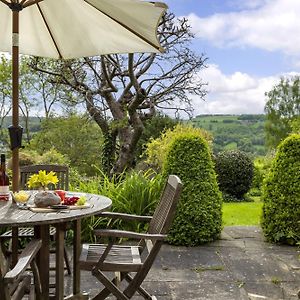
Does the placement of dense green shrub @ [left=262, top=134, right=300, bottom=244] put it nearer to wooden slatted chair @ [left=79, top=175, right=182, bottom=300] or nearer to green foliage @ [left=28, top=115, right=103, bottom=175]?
wooden slatted chair @ [left=79, top=175, right=182, bottom=300]

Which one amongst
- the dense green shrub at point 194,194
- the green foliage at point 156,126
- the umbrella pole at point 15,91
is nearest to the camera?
the umbrella pole at point 15,91

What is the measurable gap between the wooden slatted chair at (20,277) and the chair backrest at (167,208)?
0.82m

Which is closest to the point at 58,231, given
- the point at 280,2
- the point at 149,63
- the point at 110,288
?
the point at 110,288

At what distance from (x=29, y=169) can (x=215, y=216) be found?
2312 mm

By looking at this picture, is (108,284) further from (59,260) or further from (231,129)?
(231,129)

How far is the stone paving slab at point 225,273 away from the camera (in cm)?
373

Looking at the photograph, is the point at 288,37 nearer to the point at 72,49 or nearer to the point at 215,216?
the point at 215,216

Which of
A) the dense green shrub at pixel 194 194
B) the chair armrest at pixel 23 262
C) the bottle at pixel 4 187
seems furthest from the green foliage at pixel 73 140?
the chair armrest at pixel 23 262

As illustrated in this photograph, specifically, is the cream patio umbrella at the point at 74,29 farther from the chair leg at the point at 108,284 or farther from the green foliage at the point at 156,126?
the green foliage at the point at 156,126

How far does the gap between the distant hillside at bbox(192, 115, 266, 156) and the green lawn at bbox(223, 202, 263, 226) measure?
3.07 m

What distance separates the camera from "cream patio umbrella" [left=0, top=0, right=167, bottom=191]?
337 centimetres

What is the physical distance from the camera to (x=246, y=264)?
4.54 m

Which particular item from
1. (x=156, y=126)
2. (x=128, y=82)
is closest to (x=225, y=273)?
(x=128, y=82)

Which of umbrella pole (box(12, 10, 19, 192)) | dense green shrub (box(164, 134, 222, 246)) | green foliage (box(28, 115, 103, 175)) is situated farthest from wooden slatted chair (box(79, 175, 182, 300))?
green foliage (box(28, 115, 103, 175))
